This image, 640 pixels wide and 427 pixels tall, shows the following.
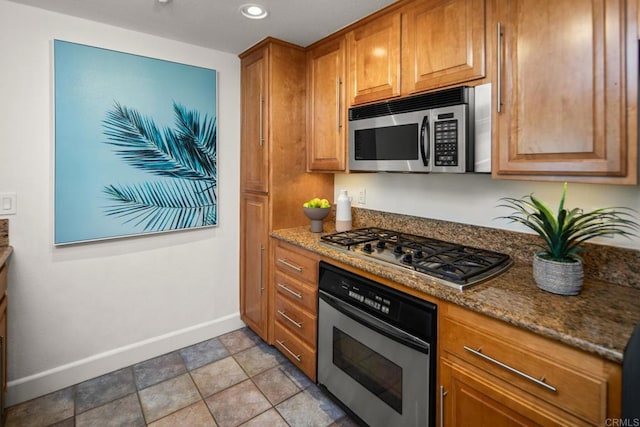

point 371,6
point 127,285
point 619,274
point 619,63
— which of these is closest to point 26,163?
point 127,285

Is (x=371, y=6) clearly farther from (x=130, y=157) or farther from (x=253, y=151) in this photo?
(x=130, y=157)

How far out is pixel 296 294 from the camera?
7.25ft

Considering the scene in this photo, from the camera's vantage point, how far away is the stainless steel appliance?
141 cm

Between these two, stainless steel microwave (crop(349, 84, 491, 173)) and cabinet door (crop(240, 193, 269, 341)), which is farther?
cabinet door (crop(240, 193, 269, 341))

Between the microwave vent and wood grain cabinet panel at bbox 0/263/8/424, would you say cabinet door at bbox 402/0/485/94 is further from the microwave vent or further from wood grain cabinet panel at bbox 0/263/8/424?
wood grain cabinet panel at bbox 0/263/8/424

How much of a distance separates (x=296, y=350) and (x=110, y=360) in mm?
1267

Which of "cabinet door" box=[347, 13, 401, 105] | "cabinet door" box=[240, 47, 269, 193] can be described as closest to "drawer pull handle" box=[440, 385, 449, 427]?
"cabinet door" box=[347, 13, 401, 105]

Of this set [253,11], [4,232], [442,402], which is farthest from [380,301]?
[4,232]

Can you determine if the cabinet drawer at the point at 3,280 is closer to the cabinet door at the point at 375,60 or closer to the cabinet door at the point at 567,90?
the cabinet door at the point at 375,60

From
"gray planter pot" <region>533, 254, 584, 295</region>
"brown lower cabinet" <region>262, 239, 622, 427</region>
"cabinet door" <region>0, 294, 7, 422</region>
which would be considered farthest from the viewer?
"cabinet door" <region>0, 294, 7, 422</region>

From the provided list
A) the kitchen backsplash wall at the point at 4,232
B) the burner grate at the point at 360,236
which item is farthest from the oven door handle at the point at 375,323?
the kitchen backsplash wall at the point at 4,232

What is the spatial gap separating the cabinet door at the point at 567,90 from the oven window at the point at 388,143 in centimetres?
42

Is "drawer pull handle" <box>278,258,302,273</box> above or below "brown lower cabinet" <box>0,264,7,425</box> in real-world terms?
above

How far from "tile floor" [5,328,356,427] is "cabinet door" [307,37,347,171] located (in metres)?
1.45
